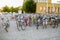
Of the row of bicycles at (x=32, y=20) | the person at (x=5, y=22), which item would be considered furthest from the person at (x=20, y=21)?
the person at (x=5, y=22)

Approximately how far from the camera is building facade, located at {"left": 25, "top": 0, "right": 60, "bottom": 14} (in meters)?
1.54

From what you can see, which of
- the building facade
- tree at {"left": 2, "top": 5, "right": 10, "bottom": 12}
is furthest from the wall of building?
tree at {"left": 2, "top": 5, "right": 10, "bottom": 12}

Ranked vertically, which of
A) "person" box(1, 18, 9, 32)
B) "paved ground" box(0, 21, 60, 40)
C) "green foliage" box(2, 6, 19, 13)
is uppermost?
"green foliage" box(2, 6, 19, 13)

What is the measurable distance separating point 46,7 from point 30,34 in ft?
1.16

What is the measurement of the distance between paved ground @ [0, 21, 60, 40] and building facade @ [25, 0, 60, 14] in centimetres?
19

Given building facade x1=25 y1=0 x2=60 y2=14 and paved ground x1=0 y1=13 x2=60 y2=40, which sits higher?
building facade x1=25 y1=0 x2=60 y2=14

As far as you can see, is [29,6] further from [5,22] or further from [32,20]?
[5,22]

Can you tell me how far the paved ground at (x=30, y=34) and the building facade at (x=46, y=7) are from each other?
19cm

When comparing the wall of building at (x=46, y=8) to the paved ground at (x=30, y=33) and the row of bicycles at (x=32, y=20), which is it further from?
the paved ground at (x=30, y=33)

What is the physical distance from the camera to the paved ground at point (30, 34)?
1.51m

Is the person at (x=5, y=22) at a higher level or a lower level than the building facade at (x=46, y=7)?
lower

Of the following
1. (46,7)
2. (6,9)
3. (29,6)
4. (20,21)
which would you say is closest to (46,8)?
(46,7)

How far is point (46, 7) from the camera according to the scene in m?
1.56

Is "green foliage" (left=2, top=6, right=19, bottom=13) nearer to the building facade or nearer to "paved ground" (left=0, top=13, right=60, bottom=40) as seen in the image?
"paved ground" (left=0, top=13, right=60, bottom=40)
